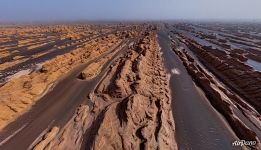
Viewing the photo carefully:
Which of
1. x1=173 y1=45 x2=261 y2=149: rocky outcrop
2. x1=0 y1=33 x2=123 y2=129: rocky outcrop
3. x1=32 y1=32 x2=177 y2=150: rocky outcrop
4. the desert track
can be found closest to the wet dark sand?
the desert track

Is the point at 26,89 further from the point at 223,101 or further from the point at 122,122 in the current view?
the point at 223,101

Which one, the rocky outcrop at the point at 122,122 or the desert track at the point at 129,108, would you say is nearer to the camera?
the rocky outcrop at the point at 122,122

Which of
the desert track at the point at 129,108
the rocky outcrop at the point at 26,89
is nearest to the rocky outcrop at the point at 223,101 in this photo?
the desert track at the point at 129,108

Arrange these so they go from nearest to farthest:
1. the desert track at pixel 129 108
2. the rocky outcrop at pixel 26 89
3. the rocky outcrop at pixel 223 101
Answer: the desert track at pixel 129 108 < the rocky outcrop at pixel 223 101 < the rocky outcrop at pixel 26 89

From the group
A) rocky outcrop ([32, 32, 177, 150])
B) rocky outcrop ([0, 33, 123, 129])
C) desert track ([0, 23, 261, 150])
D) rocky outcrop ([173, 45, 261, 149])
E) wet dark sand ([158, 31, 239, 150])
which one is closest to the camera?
rocky outcrop ([32, 32, 177, 150])

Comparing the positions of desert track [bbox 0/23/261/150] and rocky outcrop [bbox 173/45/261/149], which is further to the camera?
rocky outcrop [bbox 173/45/261/149]

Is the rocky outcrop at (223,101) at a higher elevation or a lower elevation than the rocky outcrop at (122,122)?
lower

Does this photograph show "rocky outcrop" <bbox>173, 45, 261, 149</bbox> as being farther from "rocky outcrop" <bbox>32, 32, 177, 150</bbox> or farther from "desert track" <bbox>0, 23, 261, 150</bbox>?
"rocky outcrop" <bbox>32, 32, 177, 150</bbox>

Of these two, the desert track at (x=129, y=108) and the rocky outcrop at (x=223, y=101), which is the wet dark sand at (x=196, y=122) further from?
the rocky outcrop at (x=223, y=101)

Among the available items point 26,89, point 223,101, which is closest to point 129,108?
point 223,101

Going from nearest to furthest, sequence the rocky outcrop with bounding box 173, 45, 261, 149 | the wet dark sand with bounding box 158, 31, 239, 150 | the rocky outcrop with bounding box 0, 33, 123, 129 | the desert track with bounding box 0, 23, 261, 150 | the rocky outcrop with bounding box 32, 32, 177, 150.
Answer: the rocky outcrop with bounding box 32, 32, 177, 150 < the desert track with bounding box 0, 23, 261, 150 < the wet dark sand with bounding box 158, 31, 239, 150 < the rocky outcrop with bounding box 173, 45, 261, 149 < the rocky outcrop with bounding box 0, 33, 123, 129

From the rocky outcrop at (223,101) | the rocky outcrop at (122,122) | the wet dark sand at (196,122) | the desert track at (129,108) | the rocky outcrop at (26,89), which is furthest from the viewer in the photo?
the rocky outcrop at (26,89)

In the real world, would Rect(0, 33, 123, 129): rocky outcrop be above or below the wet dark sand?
above
